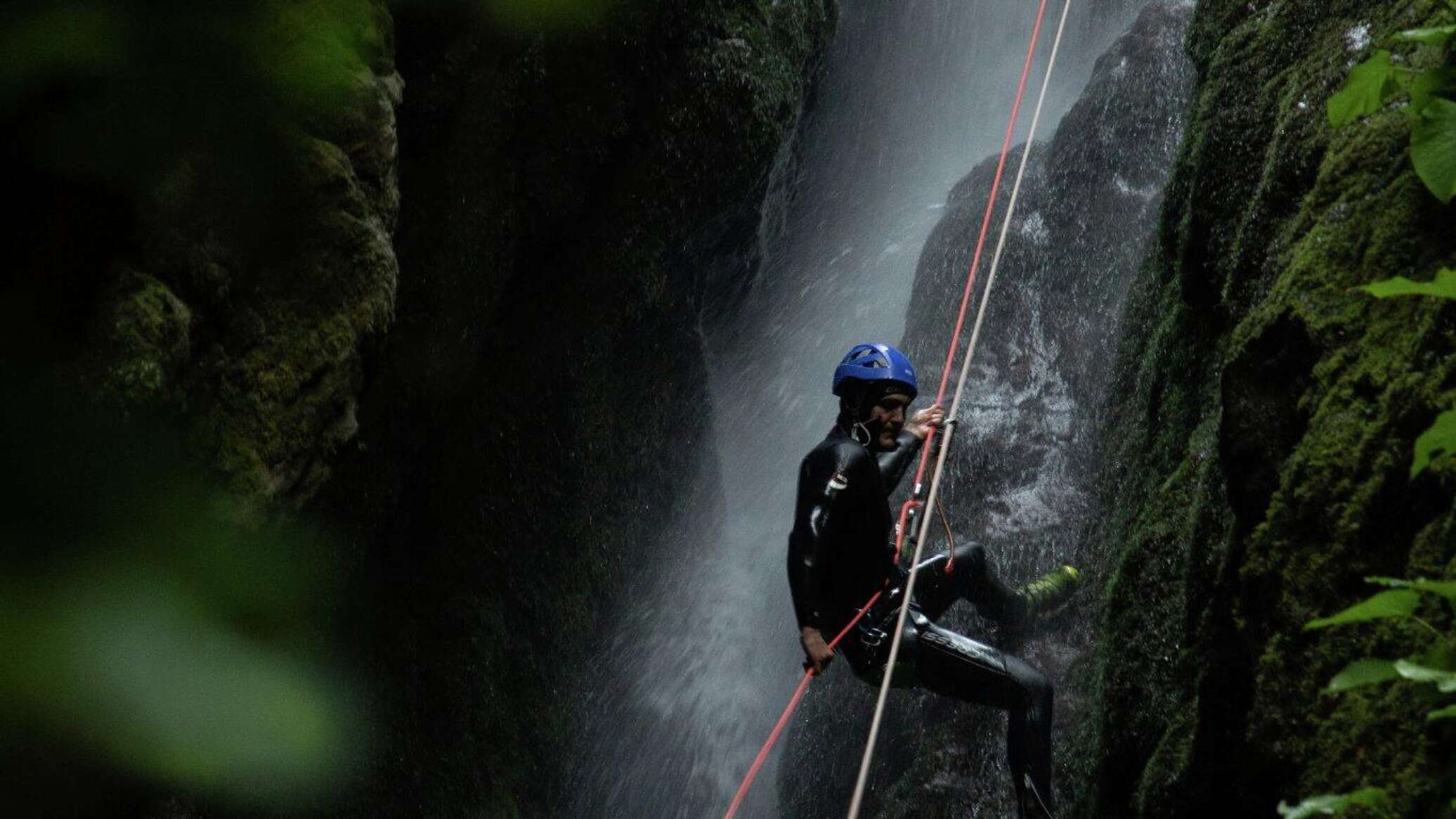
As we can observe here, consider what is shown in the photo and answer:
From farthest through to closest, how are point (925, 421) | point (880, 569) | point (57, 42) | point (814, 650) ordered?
point (925, 421) < point (880, 569) < point (814, 650) < point (57, 42)

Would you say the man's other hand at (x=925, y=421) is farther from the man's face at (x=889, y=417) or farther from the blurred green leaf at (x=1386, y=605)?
the blurred green leaf at (x=1386, y=605)

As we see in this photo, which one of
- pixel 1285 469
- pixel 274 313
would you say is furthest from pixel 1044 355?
pixel 274 313

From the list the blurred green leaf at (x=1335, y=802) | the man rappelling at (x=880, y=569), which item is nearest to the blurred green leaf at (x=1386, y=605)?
the blurred green leaf at (x=1335, y=802)

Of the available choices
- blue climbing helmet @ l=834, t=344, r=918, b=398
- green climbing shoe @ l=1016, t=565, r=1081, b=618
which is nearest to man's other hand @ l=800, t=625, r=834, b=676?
blue climbing helmet @ l=834, t=344, r=918, b=398

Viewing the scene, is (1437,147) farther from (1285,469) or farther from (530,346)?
(530,346)

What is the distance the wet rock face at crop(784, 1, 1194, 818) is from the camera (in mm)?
7234

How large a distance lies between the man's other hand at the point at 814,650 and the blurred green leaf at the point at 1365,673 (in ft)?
9.58

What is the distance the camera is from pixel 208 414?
3420 mm

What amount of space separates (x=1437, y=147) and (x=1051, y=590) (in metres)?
5.41

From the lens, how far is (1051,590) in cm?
702

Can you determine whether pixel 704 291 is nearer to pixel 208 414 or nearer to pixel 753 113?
pixel 753 113

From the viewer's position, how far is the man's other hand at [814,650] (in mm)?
4520

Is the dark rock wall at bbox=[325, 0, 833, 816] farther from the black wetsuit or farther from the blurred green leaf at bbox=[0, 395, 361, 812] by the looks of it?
the blurred green leaf at bbox=[0, 395, 361, 812]

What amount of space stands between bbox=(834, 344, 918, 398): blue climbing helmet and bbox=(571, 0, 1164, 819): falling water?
4504mm
